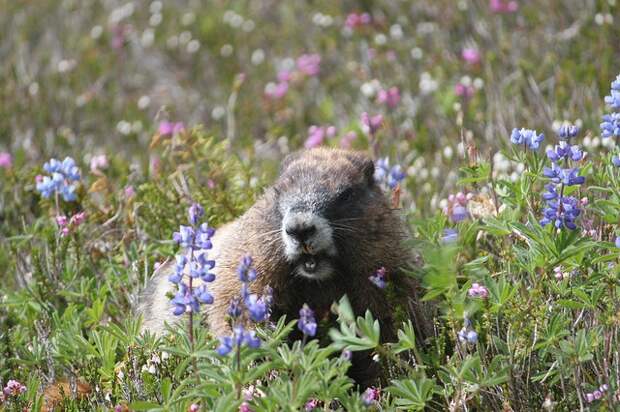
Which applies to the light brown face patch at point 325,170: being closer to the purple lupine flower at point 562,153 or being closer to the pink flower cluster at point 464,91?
the purple lupine flower at point 562,153

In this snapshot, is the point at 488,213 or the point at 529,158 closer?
the point at 529,158

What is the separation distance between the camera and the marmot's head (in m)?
3.83

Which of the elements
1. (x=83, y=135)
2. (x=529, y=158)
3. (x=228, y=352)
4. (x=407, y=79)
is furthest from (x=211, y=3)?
(x=228, y=352)

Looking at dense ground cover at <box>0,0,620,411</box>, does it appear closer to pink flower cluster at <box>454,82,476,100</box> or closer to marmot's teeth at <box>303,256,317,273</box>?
pink flower cluster at <box>454,82,476,100</box>

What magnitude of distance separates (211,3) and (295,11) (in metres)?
1.43

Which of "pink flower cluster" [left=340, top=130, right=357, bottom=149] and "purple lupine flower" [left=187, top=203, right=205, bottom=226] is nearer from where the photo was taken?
"purple lupine flower" [left=187, top=203, right=205, bottom=226]

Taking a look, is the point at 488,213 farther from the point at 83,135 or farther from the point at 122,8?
the point at 122,8

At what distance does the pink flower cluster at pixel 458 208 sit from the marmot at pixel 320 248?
0.94 ft

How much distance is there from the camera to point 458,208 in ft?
14.1

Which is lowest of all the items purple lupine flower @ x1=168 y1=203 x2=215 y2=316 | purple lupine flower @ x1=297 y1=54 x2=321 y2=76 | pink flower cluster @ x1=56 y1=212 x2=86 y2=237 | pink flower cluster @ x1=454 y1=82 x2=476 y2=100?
purple lupine flower @ x1=297 y1=54 x2=321 y2=76

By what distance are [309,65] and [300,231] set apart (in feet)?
16.3

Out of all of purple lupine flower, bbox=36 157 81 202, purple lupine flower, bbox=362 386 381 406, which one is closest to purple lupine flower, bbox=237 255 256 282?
purple lupine flower, bbox=362 386 381 406

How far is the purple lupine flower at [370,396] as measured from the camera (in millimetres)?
2838

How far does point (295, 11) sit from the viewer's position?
32.9ft
